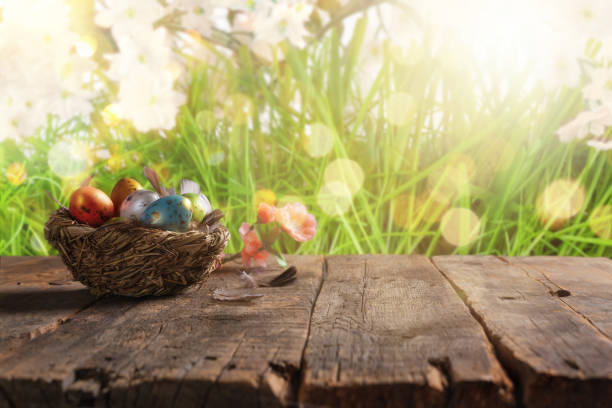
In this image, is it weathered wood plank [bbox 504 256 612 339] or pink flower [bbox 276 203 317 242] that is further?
pink flower [bbox 276 203 317 242]

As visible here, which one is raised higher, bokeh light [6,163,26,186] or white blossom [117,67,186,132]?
white blossom [117,67,186,132]

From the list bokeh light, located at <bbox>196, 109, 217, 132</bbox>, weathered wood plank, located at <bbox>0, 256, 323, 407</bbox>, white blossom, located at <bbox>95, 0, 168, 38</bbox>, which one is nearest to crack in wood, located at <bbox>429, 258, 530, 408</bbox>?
weathered wood plank, located at <bbox>0, 256, 323, 407</bbox>

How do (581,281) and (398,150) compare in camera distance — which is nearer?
(581,281)

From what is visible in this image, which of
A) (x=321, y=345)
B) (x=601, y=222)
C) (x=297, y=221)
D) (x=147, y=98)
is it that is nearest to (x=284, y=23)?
(x=147, y=98)

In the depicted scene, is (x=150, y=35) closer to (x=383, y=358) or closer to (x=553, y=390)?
(x=383, y=358)

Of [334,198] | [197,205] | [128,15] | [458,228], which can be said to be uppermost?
[128,15]

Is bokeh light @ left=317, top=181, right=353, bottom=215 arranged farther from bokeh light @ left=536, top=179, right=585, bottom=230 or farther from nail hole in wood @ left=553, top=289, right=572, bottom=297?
nail hole in wood @ left=553, top=289, right=572, bottom=297

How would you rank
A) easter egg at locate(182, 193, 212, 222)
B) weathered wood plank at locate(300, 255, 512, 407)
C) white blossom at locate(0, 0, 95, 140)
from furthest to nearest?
white blossom at locate(0, 0, 95, 140) → easter egg at locate(182, 193, 212, 222) → weathered wood plank at locate(300, 255, 512, 407)

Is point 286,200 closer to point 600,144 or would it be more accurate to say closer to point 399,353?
point 600,144
